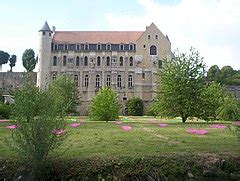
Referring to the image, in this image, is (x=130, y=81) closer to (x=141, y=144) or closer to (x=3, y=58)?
(x=3, y=58)

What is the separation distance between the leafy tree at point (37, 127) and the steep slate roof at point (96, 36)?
65202mm

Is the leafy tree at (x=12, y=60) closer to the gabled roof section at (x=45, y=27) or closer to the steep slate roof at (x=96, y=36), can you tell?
the steep slate roof at (x=96, y=36)

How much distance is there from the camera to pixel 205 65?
35.6 m

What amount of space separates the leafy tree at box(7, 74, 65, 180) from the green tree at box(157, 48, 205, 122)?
67.4 feet

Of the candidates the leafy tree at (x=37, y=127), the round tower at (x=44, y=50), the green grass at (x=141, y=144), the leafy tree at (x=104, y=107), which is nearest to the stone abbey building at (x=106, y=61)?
the round tower at (x=44, y=50)

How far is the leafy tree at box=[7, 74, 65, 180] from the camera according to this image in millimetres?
14242

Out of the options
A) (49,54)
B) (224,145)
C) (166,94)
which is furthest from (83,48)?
(224,145)

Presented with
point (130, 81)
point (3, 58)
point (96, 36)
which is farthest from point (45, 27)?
point (3, 58)

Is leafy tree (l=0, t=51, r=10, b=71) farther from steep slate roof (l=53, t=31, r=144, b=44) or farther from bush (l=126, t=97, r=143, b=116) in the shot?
bush (l=126, t=97, r=143, b=116)

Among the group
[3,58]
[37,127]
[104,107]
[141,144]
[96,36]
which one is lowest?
[141,144]

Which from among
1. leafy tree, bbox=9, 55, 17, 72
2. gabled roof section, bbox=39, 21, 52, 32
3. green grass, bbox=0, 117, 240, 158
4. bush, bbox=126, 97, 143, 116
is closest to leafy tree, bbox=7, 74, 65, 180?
green grass, bbox=0, 117, 240, 158

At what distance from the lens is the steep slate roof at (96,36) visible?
7962 cm

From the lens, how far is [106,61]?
258 feet

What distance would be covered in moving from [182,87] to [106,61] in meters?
45.8
